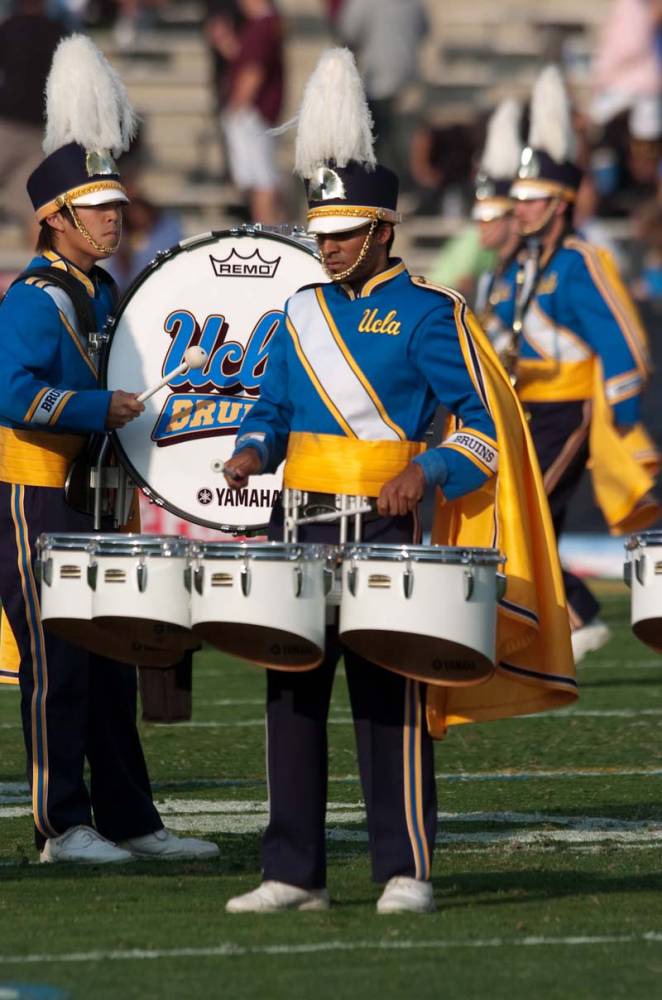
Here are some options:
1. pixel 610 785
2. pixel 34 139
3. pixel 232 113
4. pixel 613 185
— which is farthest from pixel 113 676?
pixel 613 185

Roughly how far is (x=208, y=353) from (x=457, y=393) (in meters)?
1.10

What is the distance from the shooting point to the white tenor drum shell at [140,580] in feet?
18.0

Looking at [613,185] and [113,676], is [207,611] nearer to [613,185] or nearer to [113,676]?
[113,676]

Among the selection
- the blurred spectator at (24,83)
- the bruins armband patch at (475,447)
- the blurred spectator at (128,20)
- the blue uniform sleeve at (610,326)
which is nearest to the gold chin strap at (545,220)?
the blue uniform sleeve at (610,326)

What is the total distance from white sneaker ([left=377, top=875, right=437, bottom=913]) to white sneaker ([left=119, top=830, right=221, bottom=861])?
986mm

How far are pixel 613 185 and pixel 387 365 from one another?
46.2ft

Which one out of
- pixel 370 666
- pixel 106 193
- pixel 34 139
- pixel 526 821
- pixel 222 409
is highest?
pixel 34 139

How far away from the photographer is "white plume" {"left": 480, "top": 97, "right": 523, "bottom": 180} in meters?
11.4

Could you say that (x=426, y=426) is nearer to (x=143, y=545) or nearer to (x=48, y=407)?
(x=143, y=545)

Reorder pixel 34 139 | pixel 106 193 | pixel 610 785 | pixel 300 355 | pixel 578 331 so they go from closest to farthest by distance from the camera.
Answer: pixel 300 355, pixel 106 193, pixel 610 785, pixel 578 331, pixel 34 139

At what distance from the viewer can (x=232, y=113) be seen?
18375 millimetres

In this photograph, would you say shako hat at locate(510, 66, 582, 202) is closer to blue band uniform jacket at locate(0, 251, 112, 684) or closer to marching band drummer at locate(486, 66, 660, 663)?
marching band drummer at locate(486, 66, 660, 663)

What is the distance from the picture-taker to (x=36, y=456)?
6516 millimetres

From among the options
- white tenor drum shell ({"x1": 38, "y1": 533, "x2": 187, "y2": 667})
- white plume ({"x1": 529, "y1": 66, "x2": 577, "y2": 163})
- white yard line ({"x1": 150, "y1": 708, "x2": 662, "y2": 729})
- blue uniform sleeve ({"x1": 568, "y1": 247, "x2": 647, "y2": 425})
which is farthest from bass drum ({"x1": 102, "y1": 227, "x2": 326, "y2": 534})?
white plume ({"x1": 529, "y1": 66, "x2": 577, "y2": 163})
